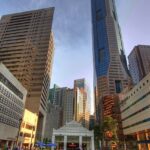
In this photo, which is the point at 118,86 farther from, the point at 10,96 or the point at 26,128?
the point at 10,96

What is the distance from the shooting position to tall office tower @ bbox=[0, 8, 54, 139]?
355 ft

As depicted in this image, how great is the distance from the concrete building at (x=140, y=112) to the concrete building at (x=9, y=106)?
43.1 meters

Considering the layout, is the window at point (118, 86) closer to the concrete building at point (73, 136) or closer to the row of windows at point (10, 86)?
the concrete building at point (73, 136)

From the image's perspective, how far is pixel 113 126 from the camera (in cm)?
8125

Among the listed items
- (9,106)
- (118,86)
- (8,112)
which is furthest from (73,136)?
(118,86)

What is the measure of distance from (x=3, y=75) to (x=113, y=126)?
5133 centimetres

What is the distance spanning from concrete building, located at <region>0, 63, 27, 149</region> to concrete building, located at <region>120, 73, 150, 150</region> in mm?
43091

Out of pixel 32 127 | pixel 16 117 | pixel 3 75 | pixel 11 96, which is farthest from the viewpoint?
pixel 32 127

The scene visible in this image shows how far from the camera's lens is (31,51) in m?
121

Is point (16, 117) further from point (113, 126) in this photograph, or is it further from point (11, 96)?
point (113, 126)

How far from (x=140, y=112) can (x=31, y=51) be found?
80470 mm

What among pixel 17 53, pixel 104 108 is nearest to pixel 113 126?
pixel 104 108

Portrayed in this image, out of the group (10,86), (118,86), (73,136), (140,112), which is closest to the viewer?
(10,86)

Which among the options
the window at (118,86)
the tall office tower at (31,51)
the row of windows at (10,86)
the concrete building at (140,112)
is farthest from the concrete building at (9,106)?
the window at (118,86)
